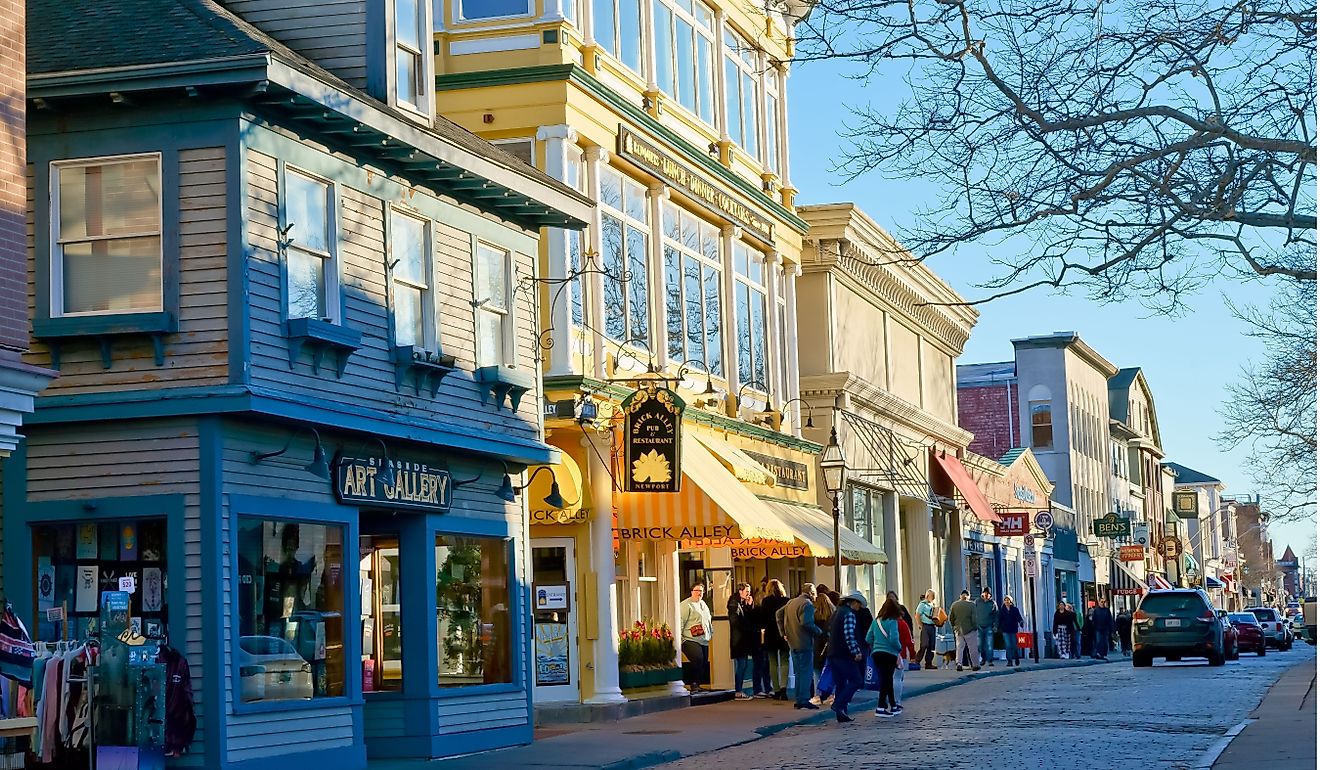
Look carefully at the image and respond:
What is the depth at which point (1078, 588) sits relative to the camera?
77.6 m

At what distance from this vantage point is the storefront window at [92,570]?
16.8 metres

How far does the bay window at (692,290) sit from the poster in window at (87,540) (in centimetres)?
1256

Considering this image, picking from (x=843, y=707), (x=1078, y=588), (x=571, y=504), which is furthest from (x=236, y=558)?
(x=1078, y=588)

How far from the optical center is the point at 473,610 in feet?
70.0

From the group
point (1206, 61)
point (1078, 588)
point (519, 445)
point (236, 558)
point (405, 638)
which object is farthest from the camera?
point (1078, 588)

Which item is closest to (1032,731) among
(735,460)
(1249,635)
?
(735,460)

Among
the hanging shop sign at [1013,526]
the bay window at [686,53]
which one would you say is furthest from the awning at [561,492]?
the hanging shop sign at [1013,526]

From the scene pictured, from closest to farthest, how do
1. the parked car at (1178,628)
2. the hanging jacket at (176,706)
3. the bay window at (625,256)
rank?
1. the hanging jacket at (176,706)
2. the bay window at (625,256)
3. the parked car at (1178,628)

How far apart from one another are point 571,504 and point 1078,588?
5621 cm

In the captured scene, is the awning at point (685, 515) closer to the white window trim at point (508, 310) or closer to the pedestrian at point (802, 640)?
the pedestrian at point (802, 640)

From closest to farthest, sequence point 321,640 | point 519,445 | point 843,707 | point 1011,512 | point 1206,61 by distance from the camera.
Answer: point 1206,61 < point 321,640 < point 519,445 < point 843,707 < point 1011,512

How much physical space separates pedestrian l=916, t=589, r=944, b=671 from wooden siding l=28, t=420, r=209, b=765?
26291 mm

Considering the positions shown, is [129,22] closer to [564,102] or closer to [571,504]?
[564,102]

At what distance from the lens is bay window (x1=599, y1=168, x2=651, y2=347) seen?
2623 cm
